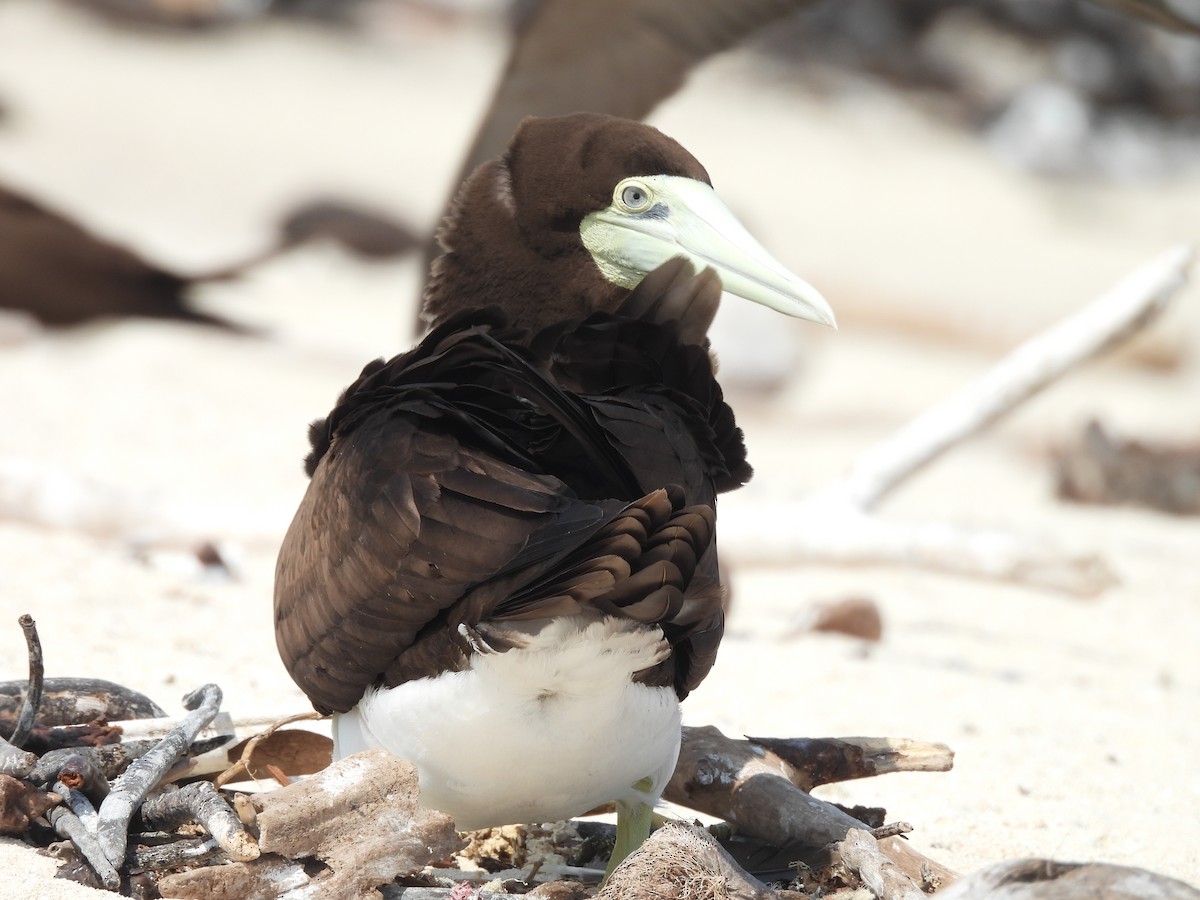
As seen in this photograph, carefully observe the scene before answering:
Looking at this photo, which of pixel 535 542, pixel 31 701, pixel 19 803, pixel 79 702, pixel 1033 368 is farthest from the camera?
pixel 1033 368

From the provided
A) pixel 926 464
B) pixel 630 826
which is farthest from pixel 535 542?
pixel 926 464

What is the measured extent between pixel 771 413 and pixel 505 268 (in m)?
7.93

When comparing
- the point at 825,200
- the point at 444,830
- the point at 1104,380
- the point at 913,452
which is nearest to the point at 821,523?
the point at 913,452

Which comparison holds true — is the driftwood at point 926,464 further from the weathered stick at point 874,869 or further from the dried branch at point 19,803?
the dried branch at point 19,803

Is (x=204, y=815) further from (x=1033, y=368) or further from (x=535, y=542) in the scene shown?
(x=1033, y=368)

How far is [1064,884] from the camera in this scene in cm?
237

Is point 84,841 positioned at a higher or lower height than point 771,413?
lower

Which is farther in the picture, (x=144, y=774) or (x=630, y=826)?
(x=630, y=826)

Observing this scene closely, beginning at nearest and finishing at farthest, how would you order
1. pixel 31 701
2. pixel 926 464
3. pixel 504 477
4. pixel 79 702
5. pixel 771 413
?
1. pixel 504 477
2. pixel 31 701
3. pixel 79 702
4. pixel 926 464
5. pixel 771 413

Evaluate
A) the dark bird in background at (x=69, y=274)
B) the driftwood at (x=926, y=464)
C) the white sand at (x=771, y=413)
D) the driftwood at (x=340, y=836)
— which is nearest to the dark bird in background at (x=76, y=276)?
the dark bird in background at (x=69, y=274)

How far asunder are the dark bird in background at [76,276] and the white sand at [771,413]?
0.62 feet

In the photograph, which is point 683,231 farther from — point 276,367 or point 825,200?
point 825,200

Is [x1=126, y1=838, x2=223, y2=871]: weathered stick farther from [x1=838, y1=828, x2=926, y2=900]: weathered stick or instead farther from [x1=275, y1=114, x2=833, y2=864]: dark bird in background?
[x1=838, y1=828, x2=926, y2=900]: weathered stick

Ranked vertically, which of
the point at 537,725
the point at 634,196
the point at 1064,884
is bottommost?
the point at 537,725
